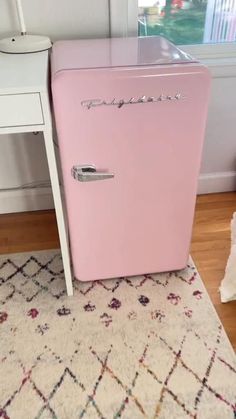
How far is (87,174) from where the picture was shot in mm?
1144

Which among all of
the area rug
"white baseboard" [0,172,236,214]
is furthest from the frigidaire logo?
"white baseboard" [0,172,236,214]

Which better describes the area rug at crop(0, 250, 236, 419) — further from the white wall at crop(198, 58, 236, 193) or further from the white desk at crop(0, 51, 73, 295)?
the white wall at crop(198, 58, 236, 193)

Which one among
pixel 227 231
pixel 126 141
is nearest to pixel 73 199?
pixel 126 141

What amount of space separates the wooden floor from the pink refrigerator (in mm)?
154

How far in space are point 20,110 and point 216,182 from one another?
4.00ft

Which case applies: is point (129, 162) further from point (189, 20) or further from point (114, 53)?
point (189, 20)

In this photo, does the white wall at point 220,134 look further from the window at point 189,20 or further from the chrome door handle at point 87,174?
the chrome door handle at point 87,174

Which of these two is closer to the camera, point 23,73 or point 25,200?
point 23,73

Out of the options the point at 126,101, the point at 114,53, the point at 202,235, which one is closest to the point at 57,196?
the point at 126,101

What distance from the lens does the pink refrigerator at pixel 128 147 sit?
103 centimetres

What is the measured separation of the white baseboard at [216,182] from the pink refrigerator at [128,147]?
618 mm

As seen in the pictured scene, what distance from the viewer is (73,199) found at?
1.20 m

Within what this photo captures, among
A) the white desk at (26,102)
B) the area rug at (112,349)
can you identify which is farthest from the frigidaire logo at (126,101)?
the area rug at (112,349)

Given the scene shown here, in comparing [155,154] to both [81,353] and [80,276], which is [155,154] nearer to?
[80,276]
